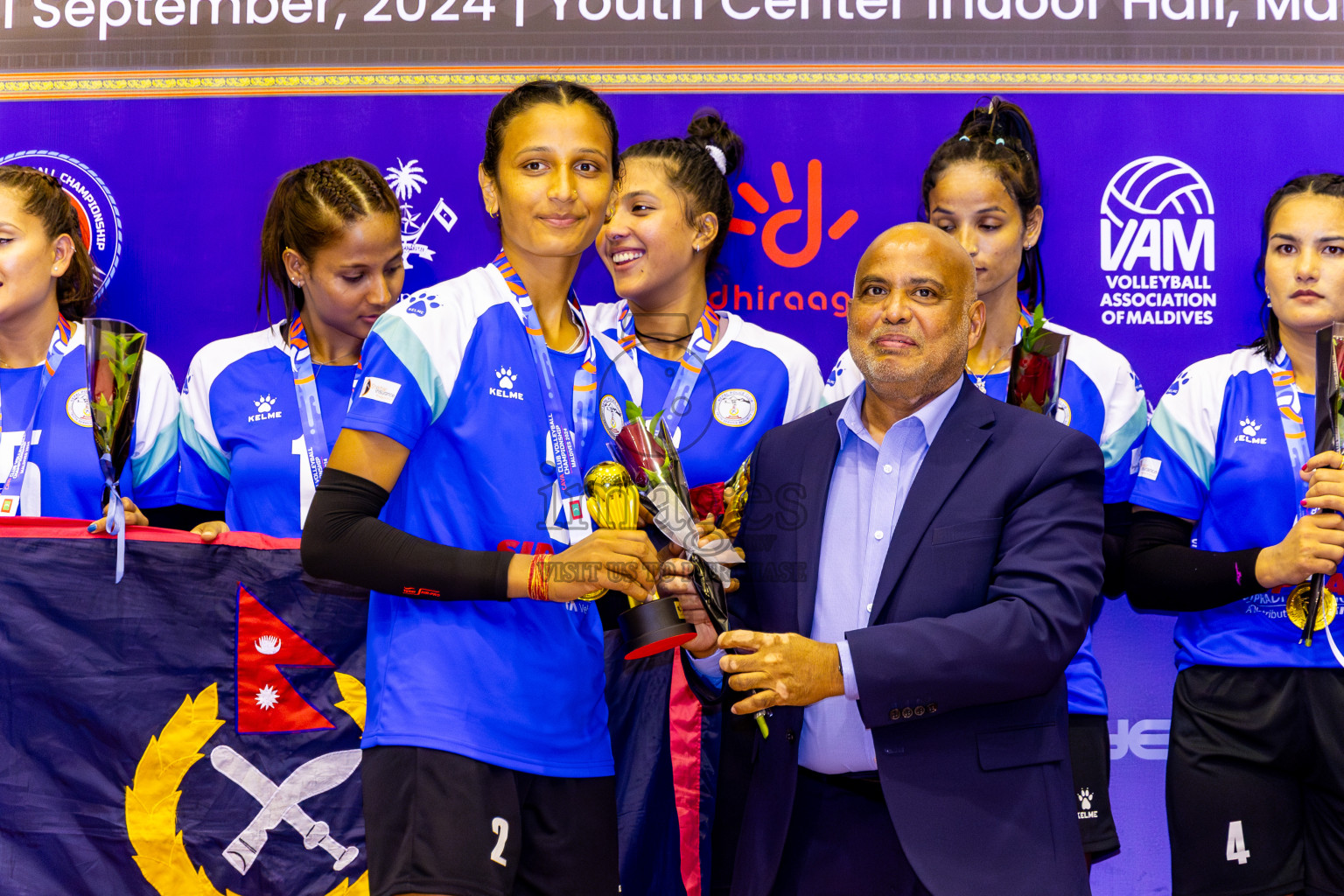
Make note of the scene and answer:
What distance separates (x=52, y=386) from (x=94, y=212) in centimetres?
107

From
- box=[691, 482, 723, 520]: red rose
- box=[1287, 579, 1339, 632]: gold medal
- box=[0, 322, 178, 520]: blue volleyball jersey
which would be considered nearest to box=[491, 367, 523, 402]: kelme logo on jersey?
box=[691, 482, 723, 520]: red rose

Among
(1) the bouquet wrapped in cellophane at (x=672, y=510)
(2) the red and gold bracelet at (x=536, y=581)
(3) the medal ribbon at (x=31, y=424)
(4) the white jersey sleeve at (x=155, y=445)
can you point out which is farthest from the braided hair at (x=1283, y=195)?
(3) the medal ribbon at (x=31, y=424)

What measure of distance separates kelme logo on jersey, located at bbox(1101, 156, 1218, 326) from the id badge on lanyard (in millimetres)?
2582

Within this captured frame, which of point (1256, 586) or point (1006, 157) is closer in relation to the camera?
point (1256, 586)

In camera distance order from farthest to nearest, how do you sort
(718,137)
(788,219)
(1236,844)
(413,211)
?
(413,211)
(788,219)
(718,137)
(1236,844)

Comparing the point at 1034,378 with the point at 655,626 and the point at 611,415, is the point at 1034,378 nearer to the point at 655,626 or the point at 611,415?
the point at 611,415

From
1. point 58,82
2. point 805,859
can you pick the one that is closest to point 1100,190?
point 805,859

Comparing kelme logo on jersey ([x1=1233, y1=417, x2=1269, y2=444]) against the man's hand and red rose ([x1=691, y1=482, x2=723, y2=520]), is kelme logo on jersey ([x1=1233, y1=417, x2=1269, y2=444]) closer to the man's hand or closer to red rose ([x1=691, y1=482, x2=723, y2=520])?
red rose ([x1=691, y1=482, x2=723, y2=520])

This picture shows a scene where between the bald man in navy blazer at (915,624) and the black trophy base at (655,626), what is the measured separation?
7.8 inches

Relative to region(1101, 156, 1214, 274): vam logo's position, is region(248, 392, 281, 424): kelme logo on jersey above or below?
below

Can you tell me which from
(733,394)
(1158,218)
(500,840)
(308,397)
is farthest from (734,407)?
(1158,218)

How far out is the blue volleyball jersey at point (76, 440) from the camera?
4.09 meters

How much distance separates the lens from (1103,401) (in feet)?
13.3

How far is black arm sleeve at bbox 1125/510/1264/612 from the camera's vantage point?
3607mm
